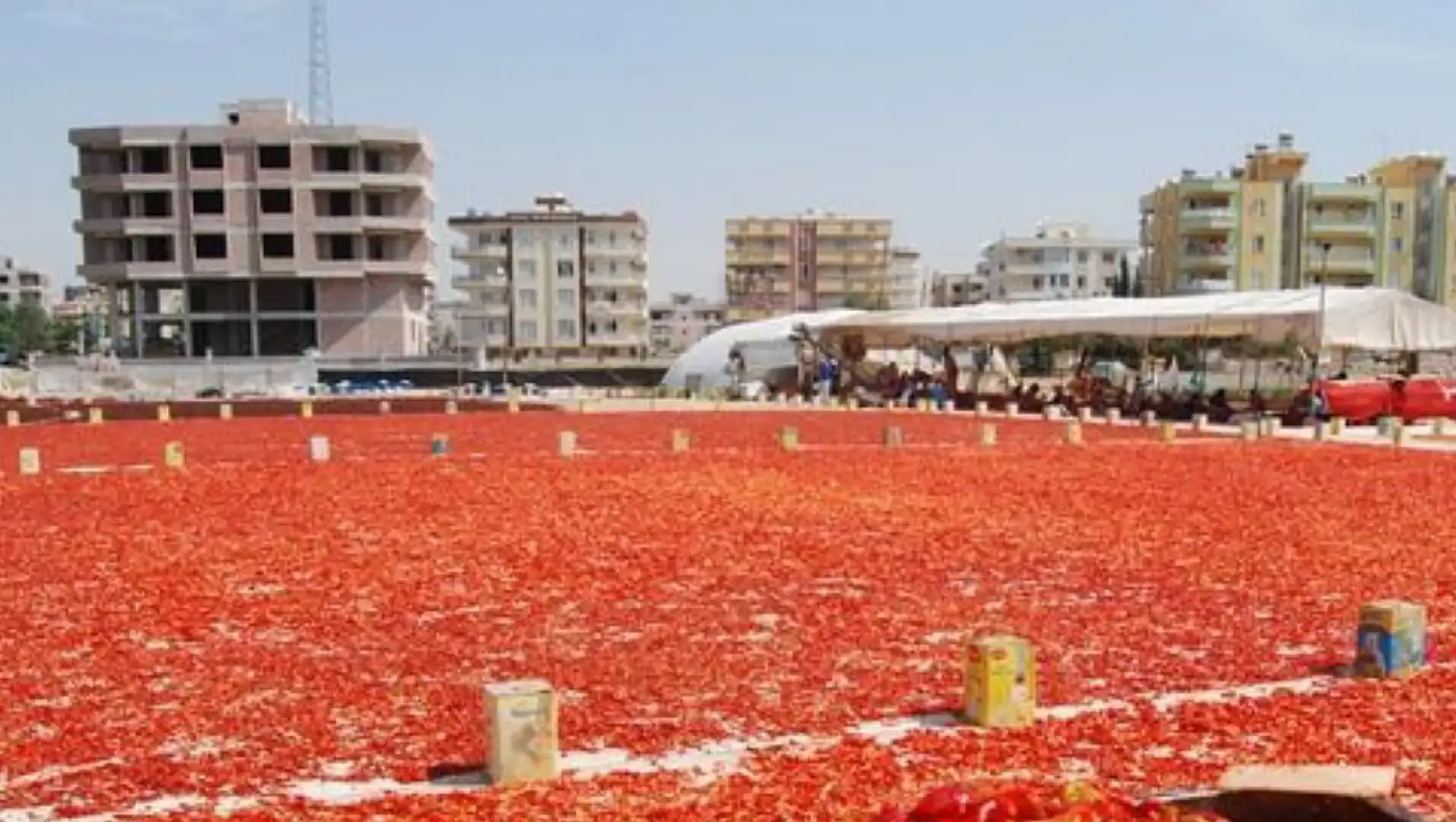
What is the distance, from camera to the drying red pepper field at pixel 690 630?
8.19 metres

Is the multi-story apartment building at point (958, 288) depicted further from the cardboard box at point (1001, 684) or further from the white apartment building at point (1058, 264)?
the cardboard box at point (1001, 684)

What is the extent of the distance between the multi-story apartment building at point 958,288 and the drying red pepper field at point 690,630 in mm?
132406

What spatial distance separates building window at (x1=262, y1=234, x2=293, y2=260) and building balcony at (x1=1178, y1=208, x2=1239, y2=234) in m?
61.1

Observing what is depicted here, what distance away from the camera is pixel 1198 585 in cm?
1456

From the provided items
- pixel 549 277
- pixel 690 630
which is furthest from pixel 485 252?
pixel 690 630

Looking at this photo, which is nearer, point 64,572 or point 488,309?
point 64,572

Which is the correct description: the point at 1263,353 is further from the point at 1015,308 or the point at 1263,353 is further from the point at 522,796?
the point at 522,796

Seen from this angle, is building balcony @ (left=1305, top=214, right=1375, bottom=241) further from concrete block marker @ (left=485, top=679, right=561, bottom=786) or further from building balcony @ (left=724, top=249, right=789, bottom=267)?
concrete block marker @ (left=485, top=679, right=561, bottom=786)

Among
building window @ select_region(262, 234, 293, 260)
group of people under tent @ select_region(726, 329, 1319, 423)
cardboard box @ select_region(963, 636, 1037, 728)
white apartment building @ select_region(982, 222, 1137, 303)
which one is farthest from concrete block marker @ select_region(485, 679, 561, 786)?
white apartment building @ select_region(982, 222, 1137, 303)

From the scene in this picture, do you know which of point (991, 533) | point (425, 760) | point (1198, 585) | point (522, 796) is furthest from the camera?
point (991, 533)

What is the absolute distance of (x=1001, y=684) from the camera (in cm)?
909

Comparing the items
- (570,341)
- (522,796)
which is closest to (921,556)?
(522,796)

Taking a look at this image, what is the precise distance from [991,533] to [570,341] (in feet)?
323

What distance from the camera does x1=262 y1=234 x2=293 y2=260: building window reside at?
9150cm
